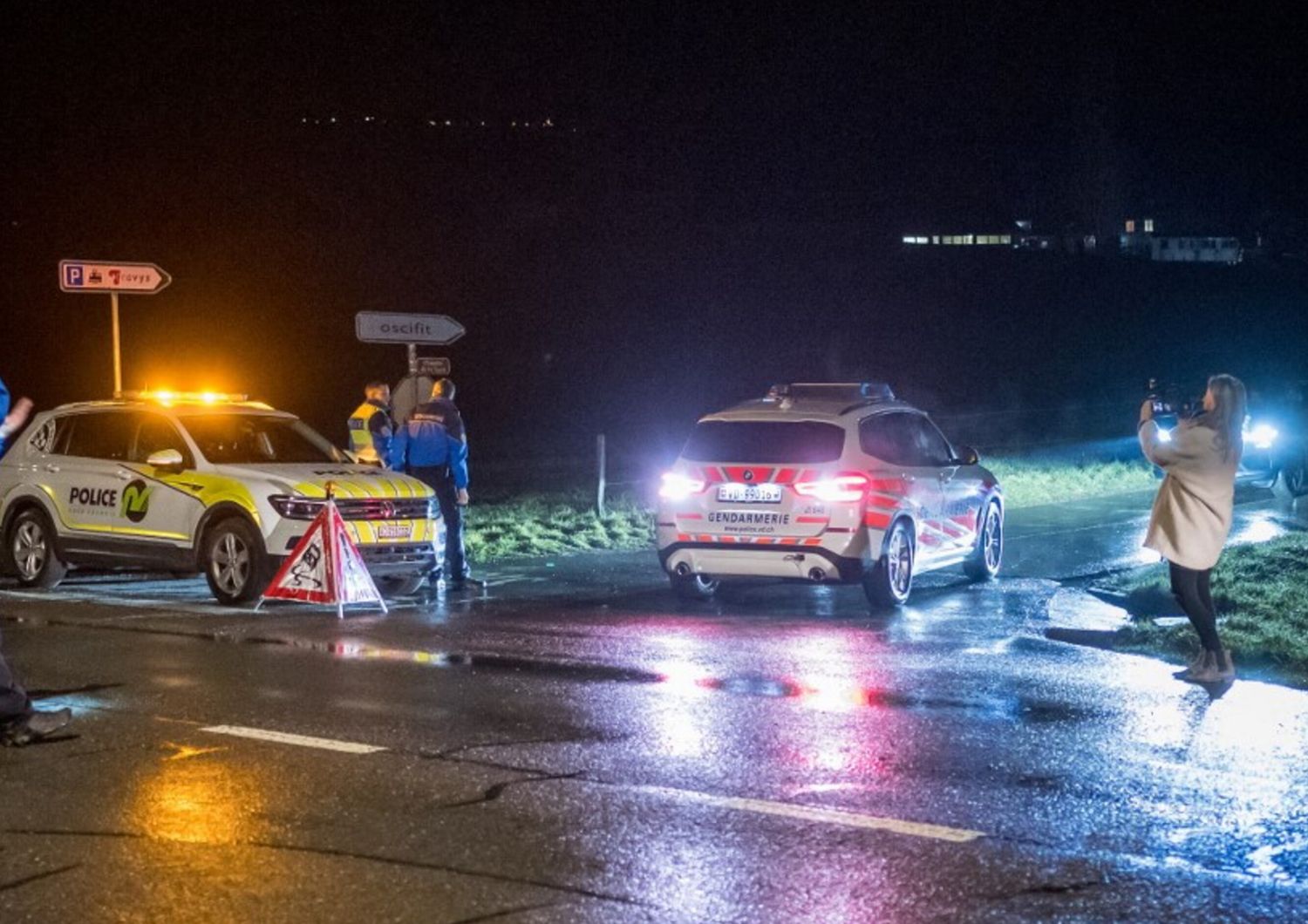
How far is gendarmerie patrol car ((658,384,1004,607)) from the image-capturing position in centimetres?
1366

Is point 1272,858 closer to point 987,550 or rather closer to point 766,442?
point 766,442

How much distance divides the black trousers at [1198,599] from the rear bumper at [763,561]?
3715 millimetres

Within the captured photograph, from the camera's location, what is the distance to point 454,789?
A: 24.0 ft

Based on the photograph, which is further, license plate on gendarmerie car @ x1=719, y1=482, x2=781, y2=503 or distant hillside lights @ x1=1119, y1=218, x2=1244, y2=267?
distant hillside lights @ x1=1119, y1=218, x2=1244, y2=267

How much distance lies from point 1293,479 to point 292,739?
65.6 feet

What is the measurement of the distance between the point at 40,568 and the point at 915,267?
73097 millimetres

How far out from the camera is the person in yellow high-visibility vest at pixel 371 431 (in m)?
16.4

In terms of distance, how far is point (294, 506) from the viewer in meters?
14.4

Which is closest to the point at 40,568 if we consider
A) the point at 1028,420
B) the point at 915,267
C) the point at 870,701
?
the point at 870,701

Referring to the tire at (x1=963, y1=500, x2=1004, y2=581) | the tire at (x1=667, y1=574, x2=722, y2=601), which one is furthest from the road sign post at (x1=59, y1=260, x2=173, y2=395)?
the tire at (x1=963, y1=500, x2=1004, y2=581)

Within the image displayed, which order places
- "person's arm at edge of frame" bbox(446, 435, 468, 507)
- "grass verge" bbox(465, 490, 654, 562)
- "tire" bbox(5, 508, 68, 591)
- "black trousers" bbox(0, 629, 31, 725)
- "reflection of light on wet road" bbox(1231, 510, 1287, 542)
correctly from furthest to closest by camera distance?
1. "reflection of light on wet road" bbox(1231, 510, 1287, 542)
2. "grass verge" bbox(465, 490, 654, 562)
3. "person's arm at edge of frame" bbox(446, 435, 468, 507)
4. "tire" bbox(5, 508, 68, 591)
5. "black trousers" bbox(0, 629, 31, 725)

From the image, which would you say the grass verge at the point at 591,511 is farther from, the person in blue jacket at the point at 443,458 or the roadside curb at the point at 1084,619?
the roadside curb at the point at 1084,619

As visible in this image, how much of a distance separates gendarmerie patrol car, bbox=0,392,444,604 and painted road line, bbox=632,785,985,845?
7624mm

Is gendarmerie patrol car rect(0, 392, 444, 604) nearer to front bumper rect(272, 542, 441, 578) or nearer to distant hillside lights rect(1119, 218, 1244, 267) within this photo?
front bumper rect(272, 542, 441, 578)
